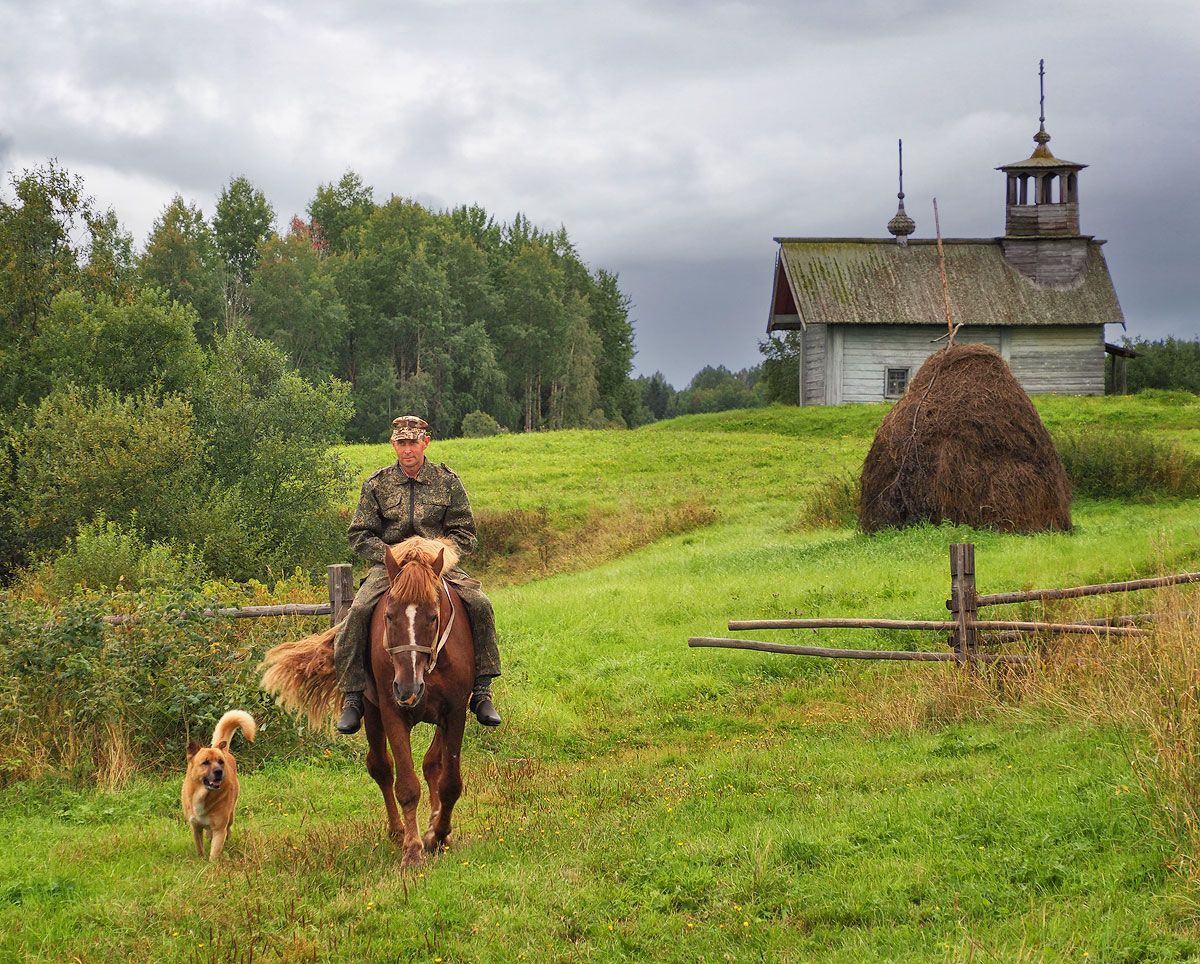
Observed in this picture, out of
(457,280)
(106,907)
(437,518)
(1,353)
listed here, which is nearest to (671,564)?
(437,518)

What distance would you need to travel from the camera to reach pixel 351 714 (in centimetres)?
793

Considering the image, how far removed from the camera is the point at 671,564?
22516 mm

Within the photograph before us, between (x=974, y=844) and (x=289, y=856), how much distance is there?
4.40 m

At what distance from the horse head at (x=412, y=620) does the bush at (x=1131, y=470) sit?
21.3m

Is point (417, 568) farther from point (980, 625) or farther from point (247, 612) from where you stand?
point (980, 625)

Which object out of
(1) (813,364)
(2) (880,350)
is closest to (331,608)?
(2) (880,350)

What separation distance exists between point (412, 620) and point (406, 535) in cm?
142

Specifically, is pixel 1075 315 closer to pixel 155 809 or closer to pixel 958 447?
pixel 958 447

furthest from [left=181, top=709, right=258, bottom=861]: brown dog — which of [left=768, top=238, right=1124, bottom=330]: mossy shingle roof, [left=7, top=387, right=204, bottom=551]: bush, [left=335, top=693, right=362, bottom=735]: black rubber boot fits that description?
[left=768, top=238, right=1124, bottom=330]: mossy shingle roof

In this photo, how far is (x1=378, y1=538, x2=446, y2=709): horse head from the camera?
23.4 feet

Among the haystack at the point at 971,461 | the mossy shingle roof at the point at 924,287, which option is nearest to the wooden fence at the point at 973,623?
the haystack at the point at 971,461

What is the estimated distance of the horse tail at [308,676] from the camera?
8633 mm

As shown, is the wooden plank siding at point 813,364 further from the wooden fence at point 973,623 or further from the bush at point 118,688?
the bush at point 118,688

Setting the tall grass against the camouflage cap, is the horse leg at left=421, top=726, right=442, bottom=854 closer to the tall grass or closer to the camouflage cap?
the camouflage cap
